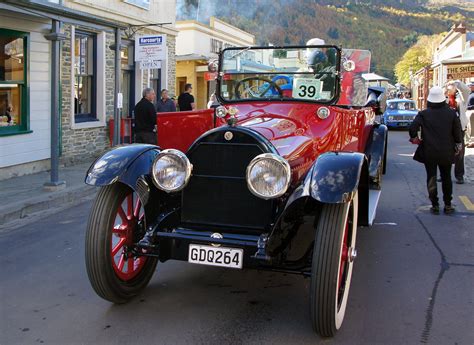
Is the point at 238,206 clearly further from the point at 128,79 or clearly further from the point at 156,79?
the point at 156,79

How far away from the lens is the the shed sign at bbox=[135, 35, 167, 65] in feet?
37.2

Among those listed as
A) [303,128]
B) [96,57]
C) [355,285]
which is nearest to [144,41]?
[96,57]

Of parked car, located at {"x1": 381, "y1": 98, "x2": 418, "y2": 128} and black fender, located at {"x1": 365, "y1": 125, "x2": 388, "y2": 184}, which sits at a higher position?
parked car, located at {"x1": 381, "y1": 98, "x2": 418, "y2": 128}

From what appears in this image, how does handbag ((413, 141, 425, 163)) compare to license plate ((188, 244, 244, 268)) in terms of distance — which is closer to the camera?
license plate ((188, 244, 244, 268))

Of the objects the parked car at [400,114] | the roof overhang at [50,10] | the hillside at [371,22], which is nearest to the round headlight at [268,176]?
the roof overhang at [50,10]

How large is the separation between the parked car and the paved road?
17.3m

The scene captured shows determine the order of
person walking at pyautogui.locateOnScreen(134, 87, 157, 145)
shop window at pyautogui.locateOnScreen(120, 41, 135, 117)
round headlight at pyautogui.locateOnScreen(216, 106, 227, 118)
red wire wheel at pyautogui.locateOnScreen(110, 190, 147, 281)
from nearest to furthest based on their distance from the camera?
1. red wire wheel at pyautogui.locateOnScreen(110, 190, 147, 281)
2. round headlight at pyautogui.locateOnScreen(216, 106, 227, 118)
3. person walking at pyautogui.locateOnScreen(134, 87, 157, 145)
4. shop window at pyautogui.locateOnScreen(120, 41, 135, 117)

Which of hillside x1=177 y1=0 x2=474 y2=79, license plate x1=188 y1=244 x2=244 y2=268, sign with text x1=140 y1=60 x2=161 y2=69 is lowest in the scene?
license plate x1=188 y1=244 x2=244 y2=268

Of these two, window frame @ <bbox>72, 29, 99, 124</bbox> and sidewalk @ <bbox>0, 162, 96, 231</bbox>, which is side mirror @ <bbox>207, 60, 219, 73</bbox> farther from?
window frame @ <bbox>72, 29, 99, 124</bbox>

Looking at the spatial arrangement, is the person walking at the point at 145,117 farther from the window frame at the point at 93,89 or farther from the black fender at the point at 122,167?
the black fender at the point at 122,167

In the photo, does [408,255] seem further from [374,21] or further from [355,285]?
[374,21]

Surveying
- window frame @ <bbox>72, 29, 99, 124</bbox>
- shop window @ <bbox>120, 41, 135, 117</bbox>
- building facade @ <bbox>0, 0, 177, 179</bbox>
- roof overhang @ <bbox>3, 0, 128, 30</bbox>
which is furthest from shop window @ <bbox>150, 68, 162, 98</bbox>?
roof overhang @ <bbox>3, 0, 128, 30</bbox>

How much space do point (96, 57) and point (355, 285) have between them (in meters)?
9.62

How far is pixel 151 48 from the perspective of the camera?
11.5 m
